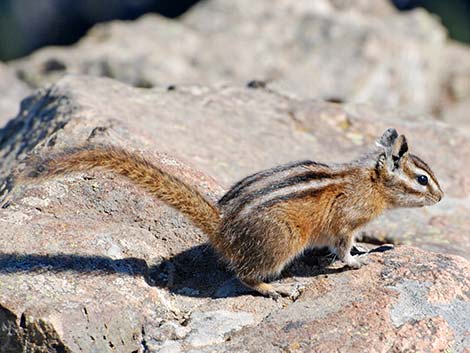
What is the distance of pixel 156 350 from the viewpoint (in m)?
4.85

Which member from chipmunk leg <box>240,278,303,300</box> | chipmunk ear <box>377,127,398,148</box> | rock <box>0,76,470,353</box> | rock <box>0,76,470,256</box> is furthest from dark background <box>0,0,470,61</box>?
chipmunk leg <box>240,278,303,300</box>

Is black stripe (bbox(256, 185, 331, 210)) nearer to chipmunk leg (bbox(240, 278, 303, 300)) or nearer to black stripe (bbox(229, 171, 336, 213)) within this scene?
black stripe (bbox(229, 171, 336, 213))

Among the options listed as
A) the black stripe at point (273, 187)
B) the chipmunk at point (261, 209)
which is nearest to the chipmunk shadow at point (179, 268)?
the chipmunk at point (261, 209)

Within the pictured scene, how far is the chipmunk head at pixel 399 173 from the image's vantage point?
614 centimetres

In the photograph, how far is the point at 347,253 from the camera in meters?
5.66

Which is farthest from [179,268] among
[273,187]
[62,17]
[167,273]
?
[62,17]

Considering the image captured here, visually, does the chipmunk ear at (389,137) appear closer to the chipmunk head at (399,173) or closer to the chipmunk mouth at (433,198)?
the chipmunk head at (399,173)

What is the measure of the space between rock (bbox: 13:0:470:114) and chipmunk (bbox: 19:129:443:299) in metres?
7.25

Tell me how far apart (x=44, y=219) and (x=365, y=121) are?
4079 millimetres

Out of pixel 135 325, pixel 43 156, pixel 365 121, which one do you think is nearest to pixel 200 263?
pixel 135 325

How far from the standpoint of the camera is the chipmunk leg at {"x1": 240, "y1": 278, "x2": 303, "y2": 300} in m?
5.34

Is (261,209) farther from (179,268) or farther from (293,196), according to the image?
(179,268)

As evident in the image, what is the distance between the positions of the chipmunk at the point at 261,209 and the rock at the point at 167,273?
0.67ft

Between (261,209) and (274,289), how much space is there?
53cm
